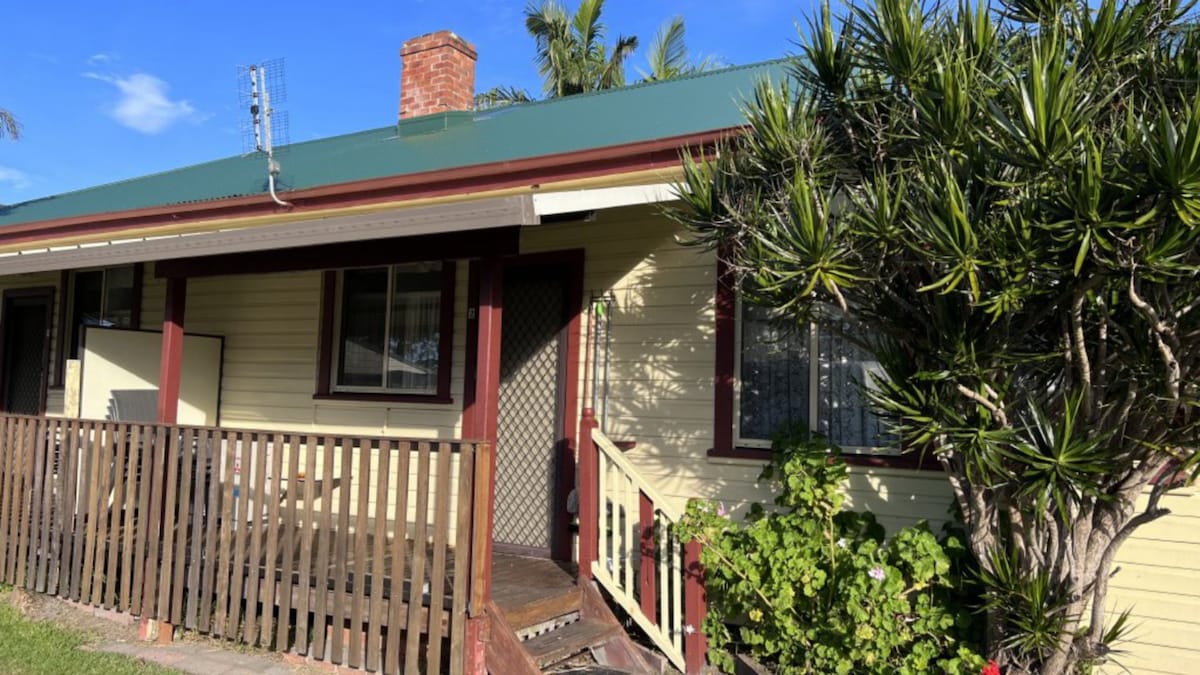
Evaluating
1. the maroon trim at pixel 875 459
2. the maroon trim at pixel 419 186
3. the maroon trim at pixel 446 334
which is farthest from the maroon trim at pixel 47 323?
the maroon trim at pixel 875 459

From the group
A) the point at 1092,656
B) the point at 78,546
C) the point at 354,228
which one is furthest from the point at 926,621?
the point at 78,546

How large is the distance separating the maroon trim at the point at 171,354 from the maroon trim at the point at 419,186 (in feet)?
5.28

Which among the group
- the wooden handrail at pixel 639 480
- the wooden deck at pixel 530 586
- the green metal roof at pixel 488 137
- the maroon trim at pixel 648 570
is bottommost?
the wooden deck at pixel 530 586

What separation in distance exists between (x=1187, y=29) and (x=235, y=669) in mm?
5810

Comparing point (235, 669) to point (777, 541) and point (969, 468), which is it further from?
point (969, 468)

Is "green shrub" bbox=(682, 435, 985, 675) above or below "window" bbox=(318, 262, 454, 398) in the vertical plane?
below

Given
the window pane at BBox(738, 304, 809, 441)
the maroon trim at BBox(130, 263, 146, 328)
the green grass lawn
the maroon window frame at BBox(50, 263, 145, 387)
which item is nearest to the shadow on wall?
the window pane at BBox(738, 304, 809, 441)

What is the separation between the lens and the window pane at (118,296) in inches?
369

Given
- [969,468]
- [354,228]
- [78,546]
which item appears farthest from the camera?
[78,546]

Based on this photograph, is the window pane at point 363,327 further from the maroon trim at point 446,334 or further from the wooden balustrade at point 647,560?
the wooden balustrade at point 647,560

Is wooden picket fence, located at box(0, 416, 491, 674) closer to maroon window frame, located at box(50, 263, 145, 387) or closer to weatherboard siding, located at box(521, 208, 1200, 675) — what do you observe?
weatherboard siding, located at box(521, 208, 1200, 675)

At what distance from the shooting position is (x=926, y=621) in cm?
415

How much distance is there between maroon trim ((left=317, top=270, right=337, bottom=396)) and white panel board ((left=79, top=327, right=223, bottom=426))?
1.35 m

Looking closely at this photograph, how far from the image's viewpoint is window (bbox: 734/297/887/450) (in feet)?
17.1
